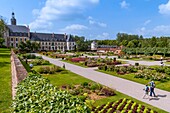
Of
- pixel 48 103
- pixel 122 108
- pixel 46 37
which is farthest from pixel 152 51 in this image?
Result: pixel 46 37

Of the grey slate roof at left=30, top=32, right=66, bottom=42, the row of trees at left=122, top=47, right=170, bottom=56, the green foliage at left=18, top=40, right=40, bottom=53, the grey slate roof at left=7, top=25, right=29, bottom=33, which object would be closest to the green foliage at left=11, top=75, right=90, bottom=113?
the row of trees at left=122, top=47, right=170, bottom=56

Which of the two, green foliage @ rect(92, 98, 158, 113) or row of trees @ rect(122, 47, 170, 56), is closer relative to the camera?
green foliage @ rect(92, 98, 158, 113)

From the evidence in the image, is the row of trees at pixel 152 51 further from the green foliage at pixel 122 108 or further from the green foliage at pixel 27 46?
the green foliage at pixel 122 108

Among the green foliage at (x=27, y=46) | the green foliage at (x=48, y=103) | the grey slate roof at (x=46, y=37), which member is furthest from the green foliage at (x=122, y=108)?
the grey slate roof at (x=46, y=37)

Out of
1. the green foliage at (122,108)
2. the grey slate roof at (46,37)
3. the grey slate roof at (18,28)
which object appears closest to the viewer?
the green foliage at (122,108)

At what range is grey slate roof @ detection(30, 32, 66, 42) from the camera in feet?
313

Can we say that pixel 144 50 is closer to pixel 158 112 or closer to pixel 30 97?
pixel 158 112

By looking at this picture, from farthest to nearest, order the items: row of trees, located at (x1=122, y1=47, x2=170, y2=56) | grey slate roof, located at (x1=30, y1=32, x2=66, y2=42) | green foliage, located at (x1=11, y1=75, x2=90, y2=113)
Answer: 1. grey slate roof, located at (x1=30, y1=32, x2=66, y2=42)
2. row of trees, located at (x1=122, y1=47, x2=170, y2=56)
3. green foliage, located at (x1=11, y1=75, x2=90, y2=113)

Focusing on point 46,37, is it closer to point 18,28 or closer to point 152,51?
point 18,28

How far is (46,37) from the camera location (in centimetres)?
9869

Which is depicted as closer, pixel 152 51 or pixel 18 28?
pixel 152 51

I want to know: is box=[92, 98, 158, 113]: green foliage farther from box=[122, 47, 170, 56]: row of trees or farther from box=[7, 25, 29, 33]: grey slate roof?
box=[7, 25, 29, 33]: grey slate roof

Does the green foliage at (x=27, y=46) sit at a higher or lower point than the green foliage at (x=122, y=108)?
higher

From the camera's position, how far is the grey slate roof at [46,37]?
95312 millimetres
